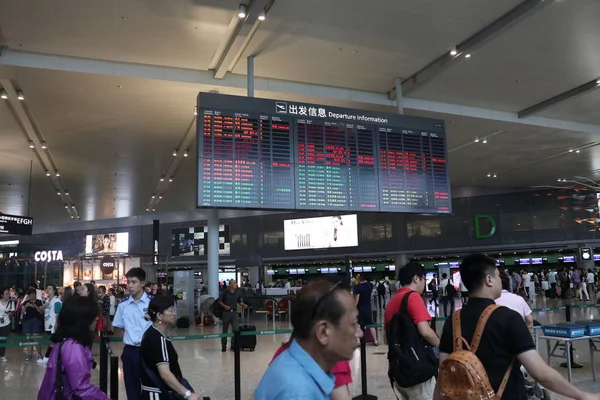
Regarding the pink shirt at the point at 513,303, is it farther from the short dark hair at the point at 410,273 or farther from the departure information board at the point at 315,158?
the departure information board at the point at 315,158

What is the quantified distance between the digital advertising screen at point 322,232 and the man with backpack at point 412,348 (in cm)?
1991

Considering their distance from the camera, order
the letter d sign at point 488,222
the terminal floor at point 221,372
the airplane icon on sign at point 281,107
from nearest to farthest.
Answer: the terminal floor at point 221,372 → the airplane icon on sign at point 281,107 → the letter d sign at point 488,222

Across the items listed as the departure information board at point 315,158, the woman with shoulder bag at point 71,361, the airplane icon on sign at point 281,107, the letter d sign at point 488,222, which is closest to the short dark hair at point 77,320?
the woman with shoulder bag at point 71,361

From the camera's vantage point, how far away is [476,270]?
2584 mm

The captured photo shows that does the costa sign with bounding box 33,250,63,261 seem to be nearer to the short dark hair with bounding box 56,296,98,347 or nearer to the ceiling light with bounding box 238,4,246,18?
the ceiling light with bounding box 238,4,246,18

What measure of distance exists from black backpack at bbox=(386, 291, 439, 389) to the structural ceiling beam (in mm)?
6699

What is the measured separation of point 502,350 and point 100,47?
7676 mm

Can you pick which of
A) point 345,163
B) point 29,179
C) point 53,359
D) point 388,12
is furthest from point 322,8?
point 29,179

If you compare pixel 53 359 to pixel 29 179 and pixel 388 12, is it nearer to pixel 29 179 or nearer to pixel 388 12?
pixel 388 12

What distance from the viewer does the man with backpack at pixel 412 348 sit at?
11.1 ft

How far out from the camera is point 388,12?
23.6ft

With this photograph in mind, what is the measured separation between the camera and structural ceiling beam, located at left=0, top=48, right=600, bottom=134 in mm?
8117

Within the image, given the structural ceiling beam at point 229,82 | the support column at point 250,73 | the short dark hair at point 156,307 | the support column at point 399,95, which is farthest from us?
the support column at point 399,95

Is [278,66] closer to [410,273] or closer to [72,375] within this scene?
[410,273]
